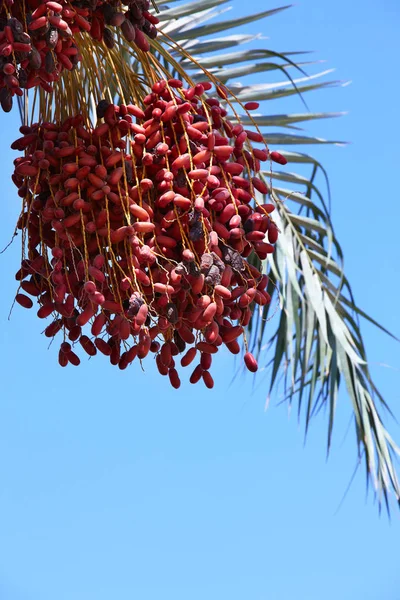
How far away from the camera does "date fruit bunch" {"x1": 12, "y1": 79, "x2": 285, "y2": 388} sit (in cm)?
111

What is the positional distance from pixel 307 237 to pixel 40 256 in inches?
64.7

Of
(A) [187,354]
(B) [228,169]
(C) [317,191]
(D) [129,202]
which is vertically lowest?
(A) [187,354]

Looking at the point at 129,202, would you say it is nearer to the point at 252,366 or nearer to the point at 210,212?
the point at 210,212

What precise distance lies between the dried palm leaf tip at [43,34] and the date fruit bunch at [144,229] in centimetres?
9

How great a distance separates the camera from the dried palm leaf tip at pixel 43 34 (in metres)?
1.05

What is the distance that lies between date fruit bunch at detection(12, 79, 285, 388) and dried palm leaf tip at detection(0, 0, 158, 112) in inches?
3.5

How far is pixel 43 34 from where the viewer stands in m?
1.06

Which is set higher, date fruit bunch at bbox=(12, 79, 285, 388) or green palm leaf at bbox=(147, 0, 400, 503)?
green palm leaf at bbox=(147, 0, 400, 503)

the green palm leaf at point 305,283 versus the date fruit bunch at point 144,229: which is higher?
the green palm leaf at point 305,283

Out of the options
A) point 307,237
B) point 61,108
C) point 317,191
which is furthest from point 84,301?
point 307,237

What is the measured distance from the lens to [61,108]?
4.21ft

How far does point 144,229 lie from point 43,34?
257 millimetres

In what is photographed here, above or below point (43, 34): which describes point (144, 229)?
below

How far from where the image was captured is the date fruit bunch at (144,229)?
111 cm
